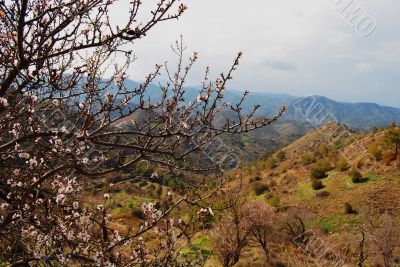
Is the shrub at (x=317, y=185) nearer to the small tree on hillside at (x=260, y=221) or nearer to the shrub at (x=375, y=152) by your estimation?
the shrub at (x=375, y=152)

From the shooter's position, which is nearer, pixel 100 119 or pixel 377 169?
pixel 100 119

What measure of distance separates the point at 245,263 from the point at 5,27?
27440mm

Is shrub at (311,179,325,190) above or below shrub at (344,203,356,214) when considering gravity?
above

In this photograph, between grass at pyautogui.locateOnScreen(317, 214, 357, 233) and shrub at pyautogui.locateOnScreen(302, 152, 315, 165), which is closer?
grass at pyautogui.locateOnScreen(317, 214, 357, 233)

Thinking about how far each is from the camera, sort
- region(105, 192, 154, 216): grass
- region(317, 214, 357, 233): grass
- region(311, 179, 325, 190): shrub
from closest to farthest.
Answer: region(317, 214, 357, 233): grass → region(311, 179, 325, 190): shrub → region(105, 192, 154, 216): grass

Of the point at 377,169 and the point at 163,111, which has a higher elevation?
the point at 163,111

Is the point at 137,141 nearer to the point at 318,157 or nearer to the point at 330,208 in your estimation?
the point at 330,208

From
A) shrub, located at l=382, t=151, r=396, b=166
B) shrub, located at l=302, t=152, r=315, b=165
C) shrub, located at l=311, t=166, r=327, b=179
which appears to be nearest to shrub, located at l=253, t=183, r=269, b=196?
shrub, located at l=311, t=166, r=327, b=179

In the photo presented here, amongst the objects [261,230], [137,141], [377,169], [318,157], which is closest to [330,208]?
[377,169]

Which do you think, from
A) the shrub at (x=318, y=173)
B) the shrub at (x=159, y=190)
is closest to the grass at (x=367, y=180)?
the shrub at (x=318, y=173)

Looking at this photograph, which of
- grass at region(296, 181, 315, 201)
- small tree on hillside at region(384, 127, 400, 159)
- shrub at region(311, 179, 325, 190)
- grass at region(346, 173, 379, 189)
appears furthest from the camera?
shrub at region(311, 179, 325, 190)

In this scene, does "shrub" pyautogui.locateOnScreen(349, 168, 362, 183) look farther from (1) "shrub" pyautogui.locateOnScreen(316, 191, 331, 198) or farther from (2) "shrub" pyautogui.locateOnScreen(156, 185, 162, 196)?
(2) "shrub" pyautogui.locateOnScreen(156, 185, 162, 196)

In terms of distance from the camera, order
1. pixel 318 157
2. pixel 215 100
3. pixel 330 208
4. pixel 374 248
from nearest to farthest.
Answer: pixel 215 100 < pixel 374 248 < pixel 330 208 < pixel 318 157

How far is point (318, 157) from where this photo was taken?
232 feet
